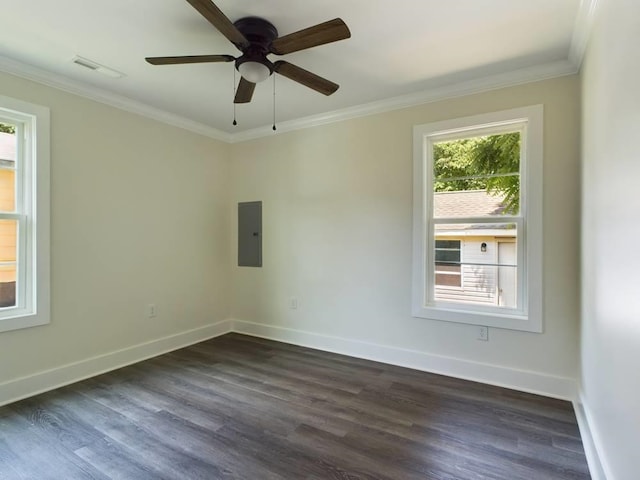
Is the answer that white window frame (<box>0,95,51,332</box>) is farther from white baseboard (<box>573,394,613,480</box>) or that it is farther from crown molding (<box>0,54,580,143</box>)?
white baseboard (<box>573,394,613,480</box>)

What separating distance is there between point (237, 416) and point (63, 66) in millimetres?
2950

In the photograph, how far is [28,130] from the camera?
2631 millimetres

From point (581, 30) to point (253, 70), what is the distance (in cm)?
207

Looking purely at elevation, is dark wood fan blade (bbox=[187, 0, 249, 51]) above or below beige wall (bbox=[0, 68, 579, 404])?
above

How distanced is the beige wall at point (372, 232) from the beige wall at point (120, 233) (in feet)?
1.82

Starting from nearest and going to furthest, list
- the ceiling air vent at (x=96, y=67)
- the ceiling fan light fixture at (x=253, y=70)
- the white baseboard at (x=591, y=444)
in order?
the white baseboard at (x=591, y=444), the ceiling fan light fixture at (x=253, y=70), the ceiling air vent at (x=96, y=67)

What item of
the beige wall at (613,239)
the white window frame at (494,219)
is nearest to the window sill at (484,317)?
Result: the white window frame at (494,219)

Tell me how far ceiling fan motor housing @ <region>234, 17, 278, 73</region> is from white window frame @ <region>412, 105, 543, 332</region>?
1628 millimetres

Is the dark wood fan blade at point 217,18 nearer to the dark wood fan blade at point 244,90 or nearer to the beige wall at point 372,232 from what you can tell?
the dark wood fan blade at point 244,90

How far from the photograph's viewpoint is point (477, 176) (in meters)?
2.92

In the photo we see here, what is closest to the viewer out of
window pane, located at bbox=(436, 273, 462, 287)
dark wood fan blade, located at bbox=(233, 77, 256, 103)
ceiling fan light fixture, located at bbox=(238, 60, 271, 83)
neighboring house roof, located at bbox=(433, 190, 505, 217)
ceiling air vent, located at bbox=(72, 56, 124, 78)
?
ceiling fan light fixture, located at bbox=(238, 60, 271, 83)

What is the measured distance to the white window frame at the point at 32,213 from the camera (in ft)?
8.55

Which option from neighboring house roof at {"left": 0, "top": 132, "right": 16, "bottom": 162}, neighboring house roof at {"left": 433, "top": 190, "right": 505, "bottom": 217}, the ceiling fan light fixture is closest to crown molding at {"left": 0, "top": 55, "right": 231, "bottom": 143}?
neighboring house roof at {"left": 0, "top": 132, "right": 16, "bottom": 162}

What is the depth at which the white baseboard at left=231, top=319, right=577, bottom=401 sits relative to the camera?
2.53 metres
